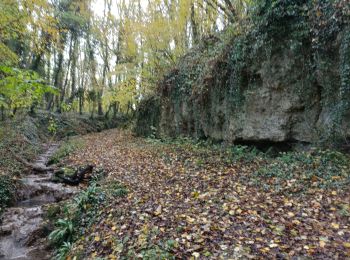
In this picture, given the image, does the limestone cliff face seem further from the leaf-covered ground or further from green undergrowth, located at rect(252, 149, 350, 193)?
the leaf-covered ground

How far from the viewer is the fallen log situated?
7.64 meters

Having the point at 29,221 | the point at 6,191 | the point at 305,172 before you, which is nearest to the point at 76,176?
the point at 6,191

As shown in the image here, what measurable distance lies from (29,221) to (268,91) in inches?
278

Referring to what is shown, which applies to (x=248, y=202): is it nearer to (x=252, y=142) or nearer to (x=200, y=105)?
(x=252, y=142)

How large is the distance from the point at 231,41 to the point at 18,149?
358 inches

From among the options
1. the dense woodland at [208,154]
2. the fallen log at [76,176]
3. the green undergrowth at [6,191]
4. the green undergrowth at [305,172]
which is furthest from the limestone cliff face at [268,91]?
the green undergrowth at [6,191]

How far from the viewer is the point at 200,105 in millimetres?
9734

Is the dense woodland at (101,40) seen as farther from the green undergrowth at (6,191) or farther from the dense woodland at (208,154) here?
the green undergrowth at (6,191)

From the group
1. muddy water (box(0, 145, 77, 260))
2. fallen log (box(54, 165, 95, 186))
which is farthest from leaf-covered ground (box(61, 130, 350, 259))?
fallen log (box(54, 165, 95, 186))

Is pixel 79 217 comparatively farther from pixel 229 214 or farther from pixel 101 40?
pixel 101 40

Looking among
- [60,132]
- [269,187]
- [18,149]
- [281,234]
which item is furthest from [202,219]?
[60,132]

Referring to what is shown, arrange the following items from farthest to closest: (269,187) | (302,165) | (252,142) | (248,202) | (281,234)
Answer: (252,142)
(302,165)
(269,187)
(248,202)
(281,234)

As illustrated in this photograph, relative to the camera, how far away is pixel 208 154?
792cm

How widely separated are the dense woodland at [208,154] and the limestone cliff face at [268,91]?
4 centimetres
